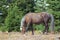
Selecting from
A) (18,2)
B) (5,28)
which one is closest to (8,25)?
(5,28)

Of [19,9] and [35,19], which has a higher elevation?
[35,19]

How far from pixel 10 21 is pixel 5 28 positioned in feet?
1.83

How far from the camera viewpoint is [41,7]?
725 inches

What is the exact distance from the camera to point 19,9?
18703 millimetres

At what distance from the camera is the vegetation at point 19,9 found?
→ 16922 millimetres

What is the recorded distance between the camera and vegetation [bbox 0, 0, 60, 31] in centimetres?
1692

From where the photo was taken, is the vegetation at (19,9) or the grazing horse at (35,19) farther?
the vegetation at (19,9)

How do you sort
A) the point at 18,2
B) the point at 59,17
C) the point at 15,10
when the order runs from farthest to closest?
the point at 18,2 → the point at 15,10 → the point at 59,17

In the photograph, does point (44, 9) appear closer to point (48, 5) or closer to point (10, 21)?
point (48, 5)

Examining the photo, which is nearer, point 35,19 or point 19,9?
point 35,19

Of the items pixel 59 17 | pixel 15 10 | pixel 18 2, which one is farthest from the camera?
pixel 18 2

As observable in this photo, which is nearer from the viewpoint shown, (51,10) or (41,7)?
(51,10)

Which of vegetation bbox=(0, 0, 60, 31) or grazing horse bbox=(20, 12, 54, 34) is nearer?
grazing horse bbox=(20, 12, 54, 34)

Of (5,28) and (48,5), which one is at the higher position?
(48,5)
